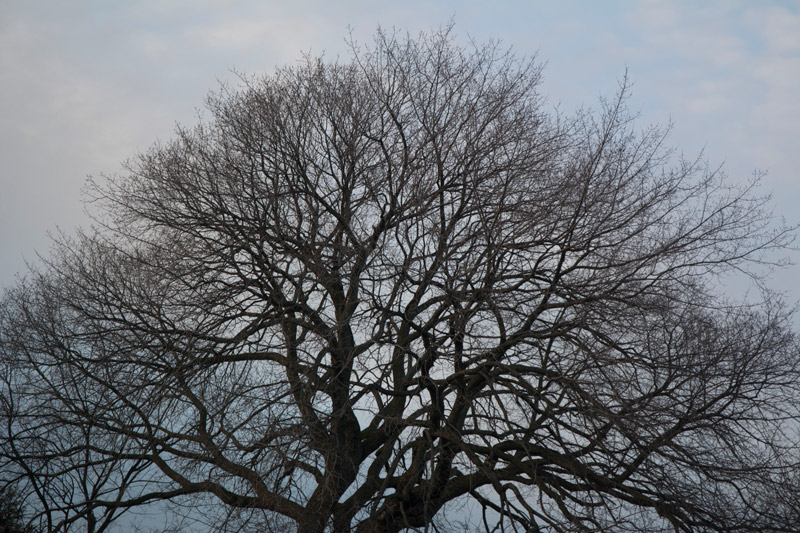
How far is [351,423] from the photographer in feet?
30.6

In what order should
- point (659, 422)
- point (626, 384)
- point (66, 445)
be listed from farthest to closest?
point (66, 445), point (626, 384), point (659, 422)

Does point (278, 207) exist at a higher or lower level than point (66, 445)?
higher

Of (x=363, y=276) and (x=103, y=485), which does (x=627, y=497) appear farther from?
(x=103, y=485)

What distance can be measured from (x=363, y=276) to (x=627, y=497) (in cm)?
374

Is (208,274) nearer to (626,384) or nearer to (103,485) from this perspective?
(103,485)

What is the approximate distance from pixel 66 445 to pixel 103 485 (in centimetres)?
93

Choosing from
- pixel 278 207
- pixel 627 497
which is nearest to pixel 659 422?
pixel 627 497

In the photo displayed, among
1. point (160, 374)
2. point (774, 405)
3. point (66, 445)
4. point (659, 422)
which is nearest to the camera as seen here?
point (659, 422)

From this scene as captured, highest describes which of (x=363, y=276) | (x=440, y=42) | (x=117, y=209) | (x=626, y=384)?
(x=440, y=42)

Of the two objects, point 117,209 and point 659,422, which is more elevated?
point 117,209

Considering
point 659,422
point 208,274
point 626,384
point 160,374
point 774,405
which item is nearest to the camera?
point 659,422

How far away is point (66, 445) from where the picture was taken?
33.7 ft

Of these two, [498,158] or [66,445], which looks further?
[66,445]

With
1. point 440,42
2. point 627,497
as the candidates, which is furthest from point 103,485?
point 440,42
